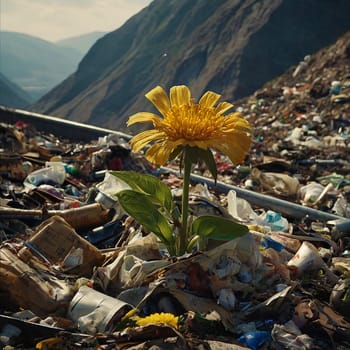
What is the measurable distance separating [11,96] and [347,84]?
82549 mm

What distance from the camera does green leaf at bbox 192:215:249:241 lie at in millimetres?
2145

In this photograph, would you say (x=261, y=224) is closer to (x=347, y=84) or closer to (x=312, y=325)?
(x=312, y=325)

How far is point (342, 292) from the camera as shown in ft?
7.73

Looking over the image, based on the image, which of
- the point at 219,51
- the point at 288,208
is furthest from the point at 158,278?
the point at 219,51

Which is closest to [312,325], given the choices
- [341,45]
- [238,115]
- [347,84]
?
[238,115]

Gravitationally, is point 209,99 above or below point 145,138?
above

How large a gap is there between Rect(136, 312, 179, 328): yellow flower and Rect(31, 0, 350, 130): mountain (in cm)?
3458

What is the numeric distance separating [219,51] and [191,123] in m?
41.6

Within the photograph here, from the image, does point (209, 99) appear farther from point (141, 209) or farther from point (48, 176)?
point (48, 176)

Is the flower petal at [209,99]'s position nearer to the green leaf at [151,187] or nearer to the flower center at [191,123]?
the flower center at [191,123]

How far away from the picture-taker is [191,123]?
6.57 feet

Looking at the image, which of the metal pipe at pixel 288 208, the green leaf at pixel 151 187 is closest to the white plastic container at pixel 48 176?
the metal pipe at pixel 288 208

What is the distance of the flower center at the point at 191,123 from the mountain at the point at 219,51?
34.3m

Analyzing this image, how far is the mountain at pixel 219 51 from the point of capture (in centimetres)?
3894
